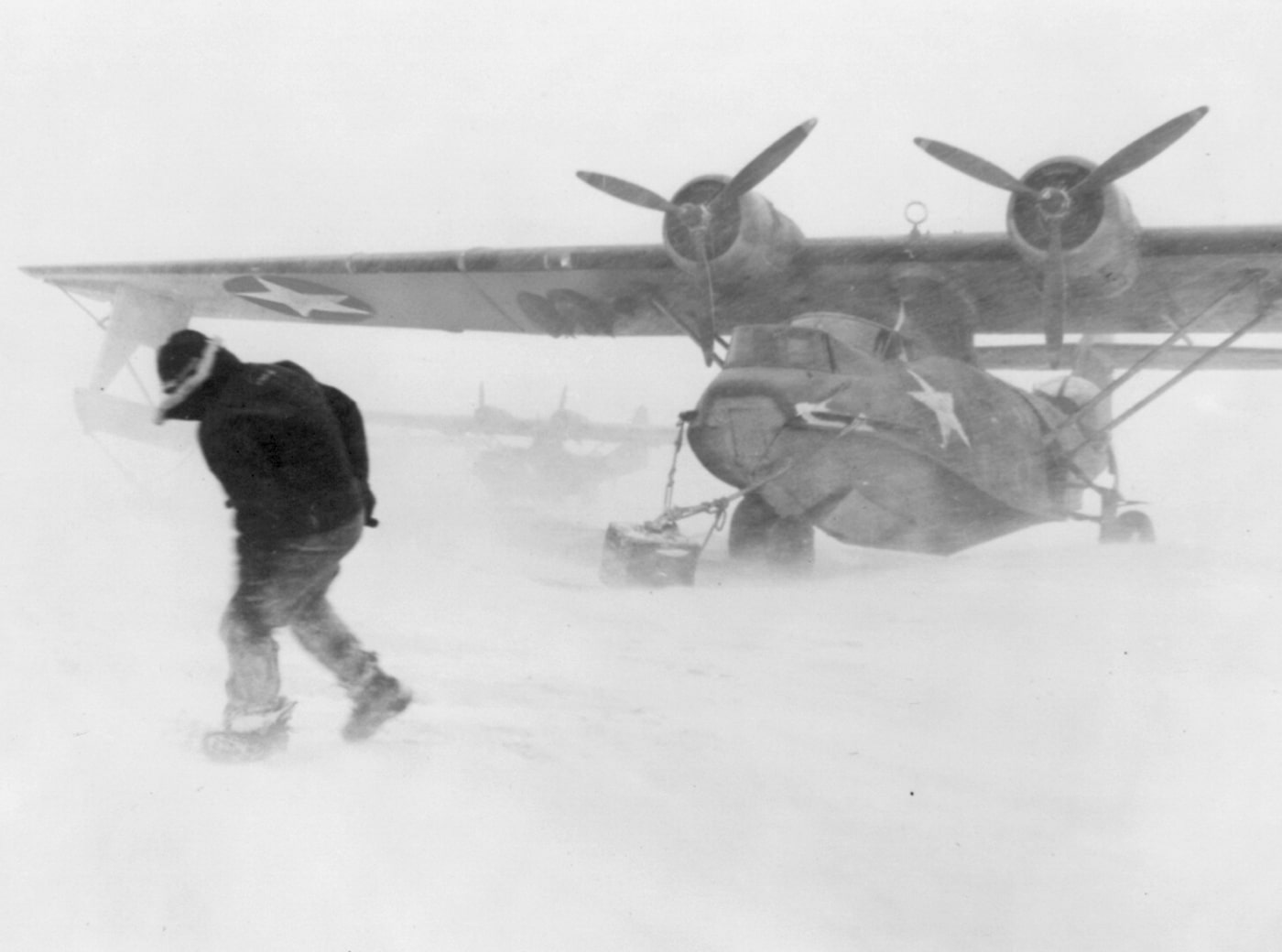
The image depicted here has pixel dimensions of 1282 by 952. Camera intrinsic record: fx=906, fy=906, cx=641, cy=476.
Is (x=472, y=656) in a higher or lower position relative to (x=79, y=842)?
lower

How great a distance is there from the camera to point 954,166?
673 cm

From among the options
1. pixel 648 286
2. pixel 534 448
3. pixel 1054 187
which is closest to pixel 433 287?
pixel 648 286

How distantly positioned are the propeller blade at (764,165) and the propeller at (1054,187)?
33.8 inches

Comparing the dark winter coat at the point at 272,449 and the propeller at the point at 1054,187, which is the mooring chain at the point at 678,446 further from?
the dark winter coat at the point at 272,449

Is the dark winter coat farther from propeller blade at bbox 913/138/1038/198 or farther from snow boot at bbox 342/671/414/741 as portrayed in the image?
propeller blade at bbox 913/138/1038/198

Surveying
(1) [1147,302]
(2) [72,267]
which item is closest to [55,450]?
(2) [72,267]

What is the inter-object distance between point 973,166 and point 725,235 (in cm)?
194

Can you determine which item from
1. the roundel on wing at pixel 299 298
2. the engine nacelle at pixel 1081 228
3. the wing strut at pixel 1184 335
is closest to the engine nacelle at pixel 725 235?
the engine nacelle at pixel 1081 228

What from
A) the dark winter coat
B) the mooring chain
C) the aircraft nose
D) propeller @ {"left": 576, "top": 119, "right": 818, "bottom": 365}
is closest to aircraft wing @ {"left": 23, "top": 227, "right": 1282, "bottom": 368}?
propeller @ {"left": 576, "top": 119, "right": 818, "bottom": 365}

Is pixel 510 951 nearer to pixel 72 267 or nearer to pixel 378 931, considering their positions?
pixel 378 931

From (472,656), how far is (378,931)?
6.99 feet

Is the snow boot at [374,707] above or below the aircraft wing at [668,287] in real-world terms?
below

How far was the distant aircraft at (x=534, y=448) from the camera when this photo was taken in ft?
64.0

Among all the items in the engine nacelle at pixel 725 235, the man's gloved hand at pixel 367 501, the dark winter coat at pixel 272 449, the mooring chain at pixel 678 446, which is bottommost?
the mooring chain at pixel 678 446
